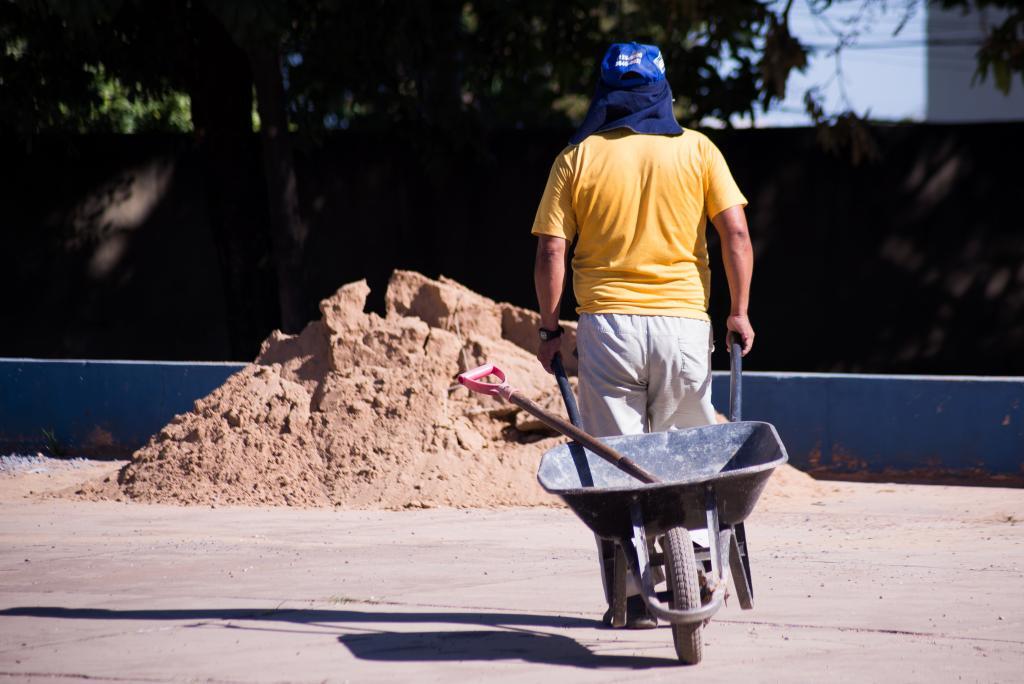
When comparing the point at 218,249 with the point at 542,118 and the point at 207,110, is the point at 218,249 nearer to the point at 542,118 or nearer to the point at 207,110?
the point at 207,110

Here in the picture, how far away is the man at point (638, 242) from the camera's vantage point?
15.1 ft

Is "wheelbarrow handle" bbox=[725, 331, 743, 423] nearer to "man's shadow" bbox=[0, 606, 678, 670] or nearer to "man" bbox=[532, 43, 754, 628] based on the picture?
"man" bbox=[532, 43, 754, 628]

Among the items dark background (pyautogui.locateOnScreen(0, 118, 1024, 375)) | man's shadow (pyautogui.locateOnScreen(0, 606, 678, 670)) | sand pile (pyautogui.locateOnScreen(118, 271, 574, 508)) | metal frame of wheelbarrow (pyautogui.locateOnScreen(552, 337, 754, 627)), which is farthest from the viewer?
dark background (pyautogui.locateOnScreen(0, 118, 1024, 375))

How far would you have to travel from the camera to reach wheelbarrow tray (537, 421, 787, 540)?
4066 mm

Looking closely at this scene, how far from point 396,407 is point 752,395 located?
2.42 meters

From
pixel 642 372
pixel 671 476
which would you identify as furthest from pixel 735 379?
pixel 671 476

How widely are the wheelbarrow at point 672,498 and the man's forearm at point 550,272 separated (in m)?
0.26

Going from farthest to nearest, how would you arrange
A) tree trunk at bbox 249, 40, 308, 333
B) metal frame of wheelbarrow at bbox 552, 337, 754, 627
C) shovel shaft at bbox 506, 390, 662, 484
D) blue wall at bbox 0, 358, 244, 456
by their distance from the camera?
tree trunk at bbox 249, 40, 308, 333 < blue wall at bbox 0, 358, 244, 456 < shovel shaft at bbox 506, 390, 662, 484 < metal frame of wheelbarrow at bbox 552, 337, 754, 627

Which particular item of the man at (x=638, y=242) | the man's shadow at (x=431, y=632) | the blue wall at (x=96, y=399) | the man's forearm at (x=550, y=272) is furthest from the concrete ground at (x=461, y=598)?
the blue wall at (x=96, y=399)

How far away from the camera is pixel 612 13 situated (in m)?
22.8

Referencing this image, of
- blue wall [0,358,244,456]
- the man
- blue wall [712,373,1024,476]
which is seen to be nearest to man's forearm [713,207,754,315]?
the man

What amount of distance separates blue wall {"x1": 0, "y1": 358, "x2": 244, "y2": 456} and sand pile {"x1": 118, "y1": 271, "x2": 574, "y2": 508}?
901mm

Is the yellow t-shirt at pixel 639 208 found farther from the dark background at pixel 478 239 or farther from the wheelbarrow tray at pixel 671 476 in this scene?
the dark background at pixel 478 239

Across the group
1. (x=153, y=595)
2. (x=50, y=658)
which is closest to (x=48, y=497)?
(x=153, y=595)
